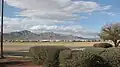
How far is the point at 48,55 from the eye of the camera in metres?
16.9

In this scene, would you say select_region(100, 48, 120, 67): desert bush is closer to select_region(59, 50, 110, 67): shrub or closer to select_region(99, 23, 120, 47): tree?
select_region(59, 50, 110, 67): shrub

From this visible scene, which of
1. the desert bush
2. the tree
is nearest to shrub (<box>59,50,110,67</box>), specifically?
the desert bush

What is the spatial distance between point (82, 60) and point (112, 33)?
42.4 m

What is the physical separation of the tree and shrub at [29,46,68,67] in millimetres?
37915

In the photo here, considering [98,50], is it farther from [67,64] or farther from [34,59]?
[34,59]

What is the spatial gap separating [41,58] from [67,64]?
3554 mm

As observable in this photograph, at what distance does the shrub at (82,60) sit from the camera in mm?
13805

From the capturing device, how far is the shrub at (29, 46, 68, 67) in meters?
16.5

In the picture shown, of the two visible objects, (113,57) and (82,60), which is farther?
(113,57)

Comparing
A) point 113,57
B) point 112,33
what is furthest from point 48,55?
point 112,33

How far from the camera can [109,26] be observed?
56.9 m

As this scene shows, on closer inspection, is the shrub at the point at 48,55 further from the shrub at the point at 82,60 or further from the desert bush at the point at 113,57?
the desert bush at the point at 113,57

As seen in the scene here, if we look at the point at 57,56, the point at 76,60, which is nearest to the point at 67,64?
the point at 76,60

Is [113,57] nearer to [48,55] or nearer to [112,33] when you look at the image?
[48,55]
